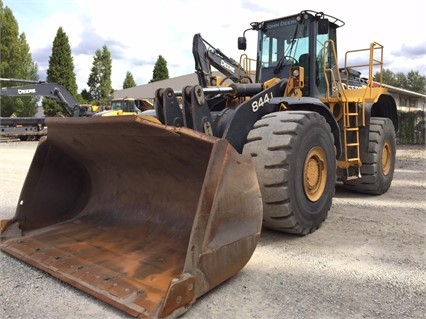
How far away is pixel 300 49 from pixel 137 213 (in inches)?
130

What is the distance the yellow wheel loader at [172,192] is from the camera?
276cm

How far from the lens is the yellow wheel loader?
9.06ft

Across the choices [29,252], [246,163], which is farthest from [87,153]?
[246,163]

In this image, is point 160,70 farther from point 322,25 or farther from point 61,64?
point 322,25

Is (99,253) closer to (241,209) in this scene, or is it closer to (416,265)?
(241,209)

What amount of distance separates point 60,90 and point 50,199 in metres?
14.6

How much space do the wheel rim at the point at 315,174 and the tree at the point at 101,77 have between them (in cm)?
3637

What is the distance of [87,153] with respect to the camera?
4.17 meters

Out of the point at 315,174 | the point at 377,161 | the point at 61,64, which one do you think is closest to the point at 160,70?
the point at 61,64

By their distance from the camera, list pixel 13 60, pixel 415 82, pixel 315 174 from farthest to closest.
→ pixel 415 82 < pixel 13 60 < pixel 315 174

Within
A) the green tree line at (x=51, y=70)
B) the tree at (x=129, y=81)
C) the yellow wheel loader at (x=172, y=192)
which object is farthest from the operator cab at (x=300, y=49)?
the tree at (x=129, y=81)

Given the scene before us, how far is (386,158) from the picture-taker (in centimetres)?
730

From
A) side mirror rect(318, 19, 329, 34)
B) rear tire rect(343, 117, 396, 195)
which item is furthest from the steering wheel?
rear tire rect(343, 117, 396, 195)

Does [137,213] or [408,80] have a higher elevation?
[408,80]
